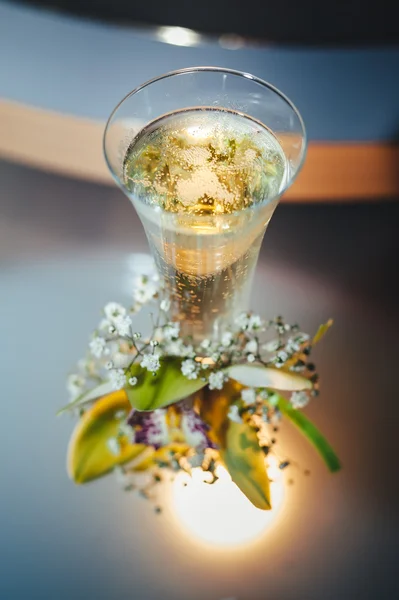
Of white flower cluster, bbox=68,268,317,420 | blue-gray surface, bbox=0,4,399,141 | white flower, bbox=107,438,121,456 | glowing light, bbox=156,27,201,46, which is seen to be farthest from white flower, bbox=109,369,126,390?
glowing light, bbox=156,27,201,46

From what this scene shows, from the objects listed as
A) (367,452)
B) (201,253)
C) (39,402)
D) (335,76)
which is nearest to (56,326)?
(39,402)

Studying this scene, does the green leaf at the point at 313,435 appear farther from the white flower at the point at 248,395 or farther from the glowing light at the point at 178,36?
the glowing light at the point at 178,36

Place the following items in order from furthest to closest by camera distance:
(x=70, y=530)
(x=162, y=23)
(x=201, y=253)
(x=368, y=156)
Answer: (x=162, y=23) → (x=368, y=156) → (x=70, y=530) → (x=201, y=253)

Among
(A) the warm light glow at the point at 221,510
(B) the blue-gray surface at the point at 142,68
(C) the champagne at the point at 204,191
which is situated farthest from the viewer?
(B) the blue-gray surface at the point at 142,68

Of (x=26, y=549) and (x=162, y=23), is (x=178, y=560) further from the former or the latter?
(x=162, y=23)

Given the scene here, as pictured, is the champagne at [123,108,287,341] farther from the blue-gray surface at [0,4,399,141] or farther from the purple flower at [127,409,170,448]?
the blue-gray surface at [0,4,399,141]

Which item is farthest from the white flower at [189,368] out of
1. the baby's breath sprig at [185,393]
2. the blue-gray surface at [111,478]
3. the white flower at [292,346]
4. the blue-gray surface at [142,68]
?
the blue-gray surface at [142,68]

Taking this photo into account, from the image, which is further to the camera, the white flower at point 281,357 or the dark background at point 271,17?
the dark background at point 271,17
